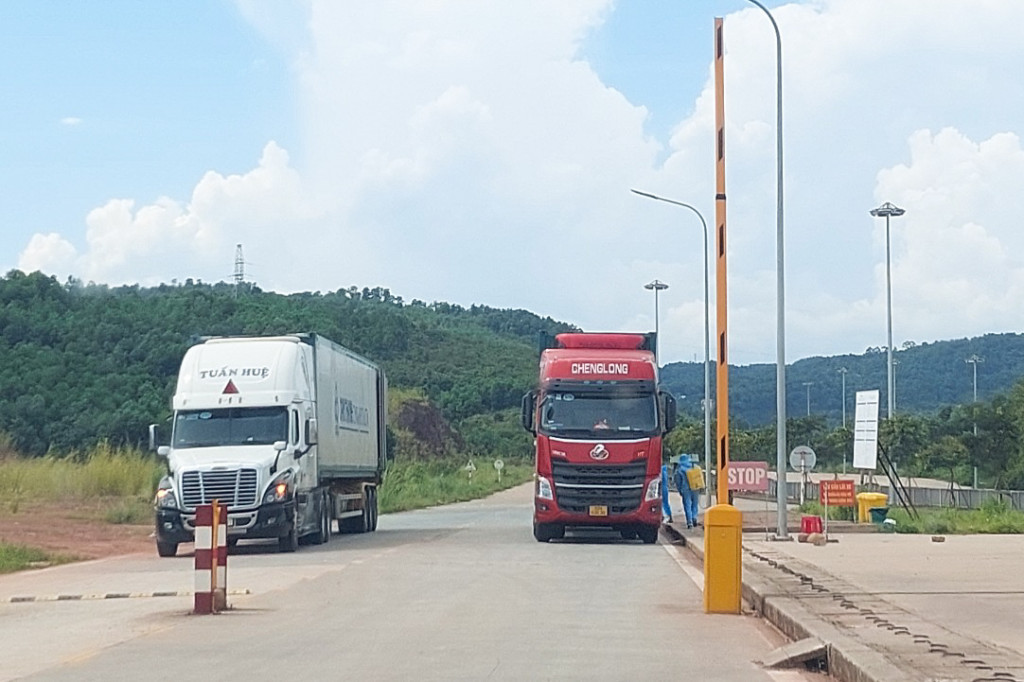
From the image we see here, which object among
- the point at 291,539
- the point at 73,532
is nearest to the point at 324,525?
the point at 291,539

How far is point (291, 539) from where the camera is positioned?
998 inches

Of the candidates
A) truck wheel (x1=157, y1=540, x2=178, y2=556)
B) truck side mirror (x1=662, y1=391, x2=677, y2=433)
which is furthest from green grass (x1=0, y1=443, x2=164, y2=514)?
truck side mirror (x1=662, y1=391, x2=677, y2=433)

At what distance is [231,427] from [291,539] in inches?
91.5

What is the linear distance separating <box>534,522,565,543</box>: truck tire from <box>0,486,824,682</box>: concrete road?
361cm

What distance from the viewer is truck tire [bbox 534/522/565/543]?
27.2 m

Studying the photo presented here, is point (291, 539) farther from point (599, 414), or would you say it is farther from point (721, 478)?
point (721, 478)

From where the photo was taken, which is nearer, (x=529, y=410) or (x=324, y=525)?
(x=529, y=410)

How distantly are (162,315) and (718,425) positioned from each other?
160 ft

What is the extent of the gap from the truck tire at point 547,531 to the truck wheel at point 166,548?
6.73 m

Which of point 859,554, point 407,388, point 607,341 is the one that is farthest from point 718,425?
point 407,388

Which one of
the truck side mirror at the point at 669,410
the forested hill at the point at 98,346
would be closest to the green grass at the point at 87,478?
the forested hill at the point at 98,346

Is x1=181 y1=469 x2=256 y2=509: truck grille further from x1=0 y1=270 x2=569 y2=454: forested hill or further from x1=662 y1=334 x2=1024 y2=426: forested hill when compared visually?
x1=662 y1=334 x2=1024 y2=426: forested hill

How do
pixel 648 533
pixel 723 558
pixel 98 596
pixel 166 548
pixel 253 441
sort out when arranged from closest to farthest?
pixel 723 558, pixel 98 596, pixel 166 548, pixel 253 441, pixel 648 533

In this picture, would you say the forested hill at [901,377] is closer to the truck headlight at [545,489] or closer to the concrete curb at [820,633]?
the truck headlight at [545,489]
